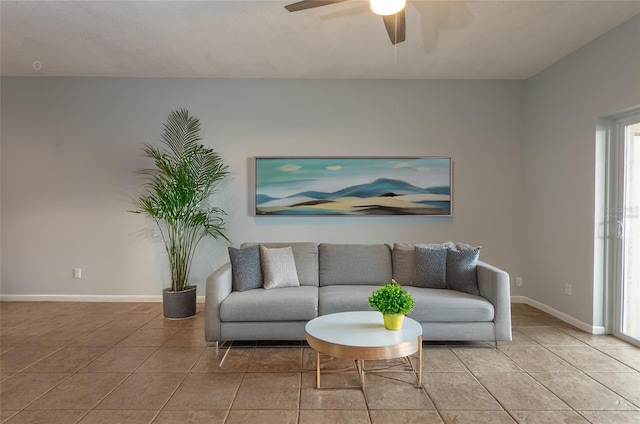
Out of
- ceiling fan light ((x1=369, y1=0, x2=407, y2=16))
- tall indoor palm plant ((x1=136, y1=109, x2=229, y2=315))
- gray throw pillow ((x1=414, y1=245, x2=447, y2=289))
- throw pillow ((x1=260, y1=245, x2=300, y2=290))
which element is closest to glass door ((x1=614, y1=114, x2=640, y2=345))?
gray throw pillow ((x1=414, y1=245, x2=447, y2=289))

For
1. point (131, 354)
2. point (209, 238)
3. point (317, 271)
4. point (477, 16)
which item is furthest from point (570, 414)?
point (209, 238)

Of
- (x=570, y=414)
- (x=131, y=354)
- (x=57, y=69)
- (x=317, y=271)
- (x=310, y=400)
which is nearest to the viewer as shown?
(x=570, y=414)

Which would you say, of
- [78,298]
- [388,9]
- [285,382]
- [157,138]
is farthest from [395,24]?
[78,298]

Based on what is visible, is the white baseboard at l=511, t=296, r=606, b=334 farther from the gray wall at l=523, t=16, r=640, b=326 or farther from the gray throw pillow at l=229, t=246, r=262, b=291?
the gray throw pillow at l=229, t=246, r=262, b=291

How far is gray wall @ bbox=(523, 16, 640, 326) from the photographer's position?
329 centimetres

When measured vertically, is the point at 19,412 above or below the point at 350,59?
below

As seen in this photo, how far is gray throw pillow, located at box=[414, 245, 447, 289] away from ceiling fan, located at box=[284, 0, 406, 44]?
1978mm

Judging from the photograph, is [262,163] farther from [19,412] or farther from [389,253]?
[19,412]

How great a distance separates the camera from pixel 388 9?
2.14 metres

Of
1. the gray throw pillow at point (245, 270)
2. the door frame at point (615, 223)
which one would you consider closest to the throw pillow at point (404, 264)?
the gray throw pillow at point (245, 270)

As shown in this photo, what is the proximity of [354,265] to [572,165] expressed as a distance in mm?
2507

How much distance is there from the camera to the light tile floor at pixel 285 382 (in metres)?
2.18

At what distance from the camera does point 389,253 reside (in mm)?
3879

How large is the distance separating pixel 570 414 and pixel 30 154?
19.9 ft
